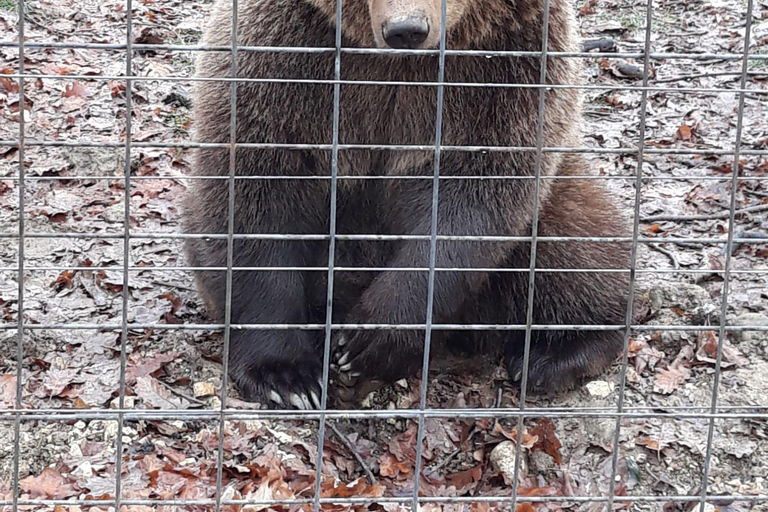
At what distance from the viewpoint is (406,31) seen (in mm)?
3117

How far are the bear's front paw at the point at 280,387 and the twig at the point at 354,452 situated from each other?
0.20m

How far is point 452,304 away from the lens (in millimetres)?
4281

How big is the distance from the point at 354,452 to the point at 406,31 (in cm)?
169

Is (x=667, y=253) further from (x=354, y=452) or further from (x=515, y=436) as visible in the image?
(x=354, y=452)

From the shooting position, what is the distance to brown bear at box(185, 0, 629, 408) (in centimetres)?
396

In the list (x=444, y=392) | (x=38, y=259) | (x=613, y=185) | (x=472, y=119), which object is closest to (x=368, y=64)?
(x=472, y=119)

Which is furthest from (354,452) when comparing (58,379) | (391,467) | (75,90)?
(75,90)

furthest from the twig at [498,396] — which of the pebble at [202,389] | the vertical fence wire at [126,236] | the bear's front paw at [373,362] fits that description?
the vertical fence wire at [126,236]

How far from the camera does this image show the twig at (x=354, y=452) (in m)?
3.73

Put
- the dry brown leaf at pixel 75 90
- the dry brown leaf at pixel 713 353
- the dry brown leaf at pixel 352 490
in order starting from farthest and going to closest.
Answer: the dry brown leaf at pixel 75 90 → the dry brown leaf at pixel 713 353 → the dry brown leaf at pixel 352 490

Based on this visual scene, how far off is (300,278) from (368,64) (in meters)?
0.99

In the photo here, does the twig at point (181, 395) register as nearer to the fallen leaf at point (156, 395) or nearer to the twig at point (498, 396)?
the fallen leaf at point (156, 395)

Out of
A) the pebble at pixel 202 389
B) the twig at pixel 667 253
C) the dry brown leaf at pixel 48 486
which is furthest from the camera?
the twig at pixel 667 253

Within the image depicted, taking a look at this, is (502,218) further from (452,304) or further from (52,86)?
(52,86)
